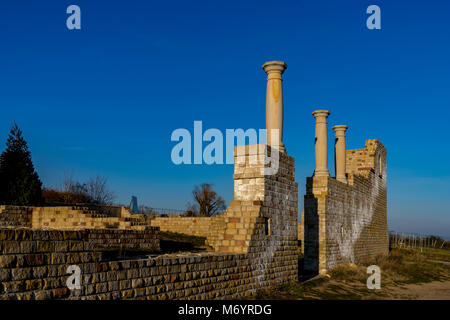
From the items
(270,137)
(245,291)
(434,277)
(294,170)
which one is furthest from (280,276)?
(434,277)

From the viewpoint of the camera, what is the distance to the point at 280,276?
33.7 feet

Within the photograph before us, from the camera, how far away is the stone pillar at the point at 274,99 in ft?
35.5

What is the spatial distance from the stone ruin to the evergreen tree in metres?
5.56

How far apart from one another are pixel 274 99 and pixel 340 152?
26.3 ft

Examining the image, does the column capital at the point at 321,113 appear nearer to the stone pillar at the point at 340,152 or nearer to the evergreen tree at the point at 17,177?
the stone pillar at the point at 340,152

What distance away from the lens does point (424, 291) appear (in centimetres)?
1333

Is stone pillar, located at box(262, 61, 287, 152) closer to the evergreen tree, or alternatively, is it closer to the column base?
the column base

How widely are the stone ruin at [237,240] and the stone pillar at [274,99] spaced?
27 mm

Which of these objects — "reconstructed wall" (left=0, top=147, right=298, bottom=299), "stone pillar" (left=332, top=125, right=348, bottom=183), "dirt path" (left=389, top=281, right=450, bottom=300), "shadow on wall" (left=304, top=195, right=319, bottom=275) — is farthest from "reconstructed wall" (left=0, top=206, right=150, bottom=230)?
"dirt path" (left=389, top=281, right=450, bottom=300)

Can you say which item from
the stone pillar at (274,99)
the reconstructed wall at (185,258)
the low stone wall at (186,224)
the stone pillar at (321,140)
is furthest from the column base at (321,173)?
the low stone wall at (186,224)

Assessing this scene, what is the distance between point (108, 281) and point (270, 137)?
6.26m

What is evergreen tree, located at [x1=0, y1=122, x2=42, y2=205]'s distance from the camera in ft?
76.6

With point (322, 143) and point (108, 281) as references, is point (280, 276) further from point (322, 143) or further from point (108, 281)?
point (322, 143)

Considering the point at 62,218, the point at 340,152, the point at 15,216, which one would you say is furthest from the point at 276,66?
the point at 15,216
